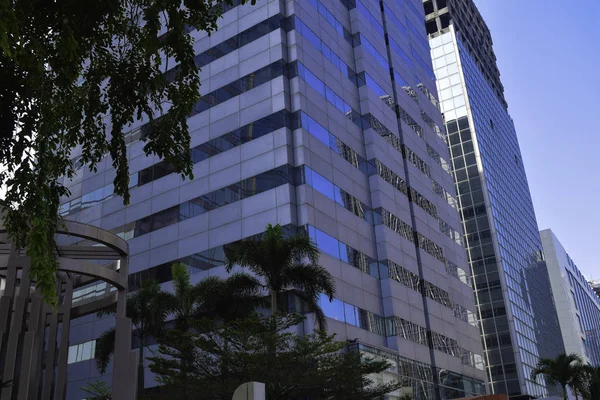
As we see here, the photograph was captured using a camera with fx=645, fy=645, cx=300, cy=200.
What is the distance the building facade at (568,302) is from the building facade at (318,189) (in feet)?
296

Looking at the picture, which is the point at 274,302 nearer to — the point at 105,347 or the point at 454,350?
the point at 105,347

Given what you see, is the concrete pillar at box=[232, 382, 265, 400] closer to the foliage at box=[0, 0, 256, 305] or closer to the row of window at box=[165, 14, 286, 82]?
the foliage at box=[0, 0, 256, 305]

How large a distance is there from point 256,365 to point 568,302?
13009 centimetres

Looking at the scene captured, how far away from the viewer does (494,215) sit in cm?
9875

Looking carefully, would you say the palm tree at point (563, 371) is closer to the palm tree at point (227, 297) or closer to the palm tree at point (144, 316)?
the palm tree at point (227, 297)

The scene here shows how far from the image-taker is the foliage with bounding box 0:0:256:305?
1021 cm

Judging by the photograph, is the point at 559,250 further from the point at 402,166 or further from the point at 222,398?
the point at 222,398

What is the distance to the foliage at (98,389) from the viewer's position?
4403 cm

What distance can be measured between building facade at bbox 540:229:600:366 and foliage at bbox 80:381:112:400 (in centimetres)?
11248

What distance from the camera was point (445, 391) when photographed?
169 feet

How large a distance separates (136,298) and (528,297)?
80.7 metres

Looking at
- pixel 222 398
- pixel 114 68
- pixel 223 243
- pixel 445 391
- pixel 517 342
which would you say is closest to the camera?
pixel 114 68

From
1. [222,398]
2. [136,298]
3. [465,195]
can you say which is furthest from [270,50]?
[465,195]

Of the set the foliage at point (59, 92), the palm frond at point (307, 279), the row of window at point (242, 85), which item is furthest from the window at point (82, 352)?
the foliage at point (59, 92)
